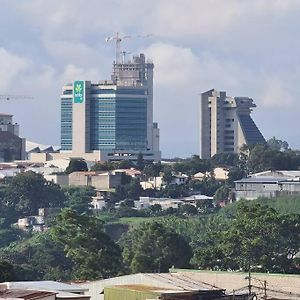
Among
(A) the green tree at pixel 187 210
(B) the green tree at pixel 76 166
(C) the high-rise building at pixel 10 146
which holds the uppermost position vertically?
(C) the high-rise building at pixel 10 146

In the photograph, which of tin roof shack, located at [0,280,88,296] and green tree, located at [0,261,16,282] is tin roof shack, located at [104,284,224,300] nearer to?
tin roof shack, located at [0,280,88,296]

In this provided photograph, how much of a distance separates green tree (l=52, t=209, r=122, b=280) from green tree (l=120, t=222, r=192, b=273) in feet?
2.24

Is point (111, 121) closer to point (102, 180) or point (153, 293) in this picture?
point (102, 180)

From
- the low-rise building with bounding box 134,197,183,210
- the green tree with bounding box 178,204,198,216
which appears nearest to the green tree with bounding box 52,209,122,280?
the green tree with bounding box 178,204,198,216

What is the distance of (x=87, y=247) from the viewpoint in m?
77.4

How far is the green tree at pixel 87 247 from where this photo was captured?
2904 inches

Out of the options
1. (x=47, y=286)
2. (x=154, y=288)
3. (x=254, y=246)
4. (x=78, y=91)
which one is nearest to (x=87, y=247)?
(x=254, y=246)

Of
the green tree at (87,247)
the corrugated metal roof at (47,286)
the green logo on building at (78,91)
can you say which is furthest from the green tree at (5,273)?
the green logo on building at (78,91)

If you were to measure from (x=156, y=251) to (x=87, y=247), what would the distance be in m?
3.07

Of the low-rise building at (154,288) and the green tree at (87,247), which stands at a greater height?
the green tree at (87,247)

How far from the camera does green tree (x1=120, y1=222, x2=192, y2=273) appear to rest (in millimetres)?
72875

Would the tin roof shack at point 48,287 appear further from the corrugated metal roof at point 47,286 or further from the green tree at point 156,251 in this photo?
the green tree at point 156,251

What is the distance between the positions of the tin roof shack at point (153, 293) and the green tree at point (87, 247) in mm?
22137

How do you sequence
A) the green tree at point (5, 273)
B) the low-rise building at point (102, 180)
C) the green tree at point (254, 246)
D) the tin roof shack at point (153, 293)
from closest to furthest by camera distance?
the tin roof shack at point (153, 293), the green tree at point (5, 273), the green tree at point (254, 246), the low-rise building at point (102, 180)
